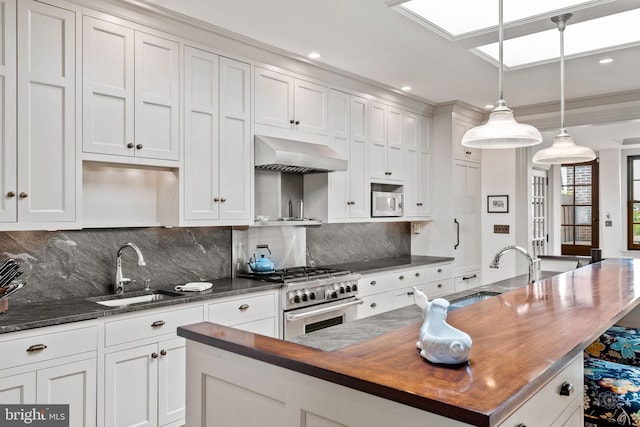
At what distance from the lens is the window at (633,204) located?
8.62 meters

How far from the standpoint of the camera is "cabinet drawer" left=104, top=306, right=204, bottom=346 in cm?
250

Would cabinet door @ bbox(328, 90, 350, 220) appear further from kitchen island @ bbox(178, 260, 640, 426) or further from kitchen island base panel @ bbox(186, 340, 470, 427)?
kitchen island base panel @ bbox(186, 340, 470, 427)

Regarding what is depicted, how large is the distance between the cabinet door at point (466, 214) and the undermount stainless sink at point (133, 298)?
3575mm

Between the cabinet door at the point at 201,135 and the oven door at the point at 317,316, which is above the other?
the cabinet door at the point at 201,135

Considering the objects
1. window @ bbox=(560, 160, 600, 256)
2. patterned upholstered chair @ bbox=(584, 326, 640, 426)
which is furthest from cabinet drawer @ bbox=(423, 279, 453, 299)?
window @ bbox=(560, 160, 600, 256)

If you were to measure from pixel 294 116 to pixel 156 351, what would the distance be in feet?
7.15

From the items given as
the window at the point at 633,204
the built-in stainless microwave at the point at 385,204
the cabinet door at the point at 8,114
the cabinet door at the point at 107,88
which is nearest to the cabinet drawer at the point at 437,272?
the built-in stainless microwave at the point at 385,204

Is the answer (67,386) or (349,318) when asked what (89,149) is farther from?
(349,318)

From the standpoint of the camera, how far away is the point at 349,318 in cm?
405

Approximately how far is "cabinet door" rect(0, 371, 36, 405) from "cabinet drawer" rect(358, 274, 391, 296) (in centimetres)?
268

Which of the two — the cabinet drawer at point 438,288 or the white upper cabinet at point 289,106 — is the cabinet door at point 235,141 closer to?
the white upper cabinet at point 289,106

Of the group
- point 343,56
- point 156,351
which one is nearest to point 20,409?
point 156,351

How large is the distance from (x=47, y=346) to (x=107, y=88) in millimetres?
1487

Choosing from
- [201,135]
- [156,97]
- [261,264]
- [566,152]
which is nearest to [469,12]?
[566,152]
